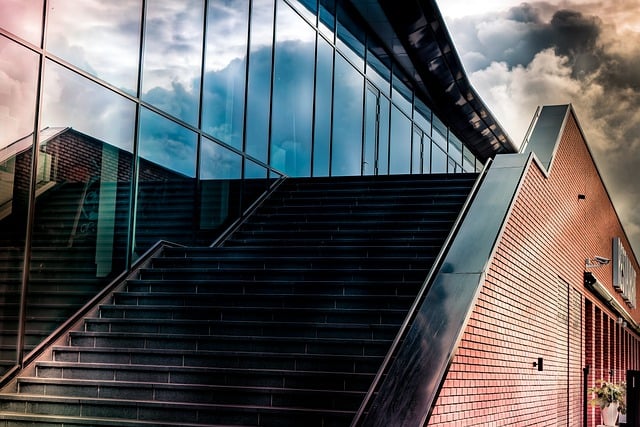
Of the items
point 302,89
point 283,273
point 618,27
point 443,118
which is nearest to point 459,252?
point 283,273

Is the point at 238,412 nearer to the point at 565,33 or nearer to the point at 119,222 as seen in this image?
the point at 119,222

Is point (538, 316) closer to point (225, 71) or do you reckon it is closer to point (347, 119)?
point (225, 71)

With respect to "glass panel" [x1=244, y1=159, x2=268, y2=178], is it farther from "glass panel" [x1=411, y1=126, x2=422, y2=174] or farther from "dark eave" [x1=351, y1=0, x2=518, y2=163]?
"glass panel" [x1=411, y1=126, x2=422, y2=174]

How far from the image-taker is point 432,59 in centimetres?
2342

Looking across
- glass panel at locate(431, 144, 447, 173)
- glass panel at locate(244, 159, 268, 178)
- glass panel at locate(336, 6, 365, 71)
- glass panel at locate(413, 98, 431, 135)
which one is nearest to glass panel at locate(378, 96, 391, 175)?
glass panel at locate(336, 6, 365, 71)

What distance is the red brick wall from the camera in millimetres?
9039

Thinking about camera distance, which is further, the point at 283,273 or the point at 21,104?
the point at 283,273

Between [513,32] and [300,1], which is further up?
[513,32]

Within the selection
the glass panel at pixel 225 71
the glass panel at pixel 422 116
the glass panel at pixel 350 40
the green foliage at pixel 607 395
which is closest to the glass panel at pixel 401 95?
the glass panel at pixel 422 116

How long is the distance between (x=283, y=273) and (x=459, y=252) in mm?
2465

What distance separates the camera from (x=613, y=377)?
25281 mm

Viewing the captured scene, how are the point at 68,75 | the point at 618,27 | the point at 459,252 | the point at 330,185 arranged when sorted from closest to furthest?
the point at 459,252 < the point at 68,75 < the point at 330,185 < the point at 618,27

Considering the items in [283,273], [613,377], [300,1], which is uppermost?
[300,1]

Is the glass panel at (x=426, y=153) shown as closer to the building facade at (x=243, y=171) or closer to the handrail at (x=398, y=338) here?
the building facade at (x=243, y=171)
